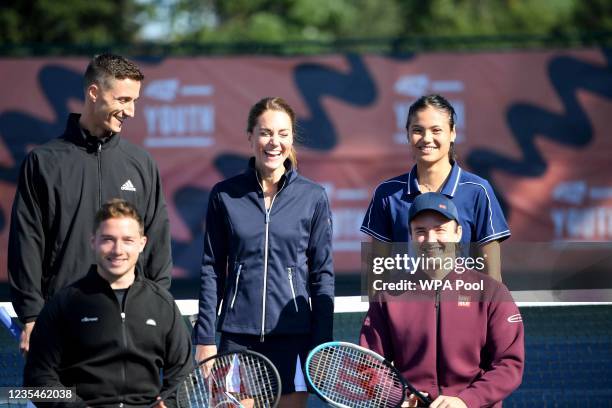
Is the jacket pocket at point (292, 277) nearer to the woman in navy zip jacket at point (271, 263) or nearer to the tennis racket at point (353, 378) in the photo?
the woman in navy zip jacket at point (271, 263)

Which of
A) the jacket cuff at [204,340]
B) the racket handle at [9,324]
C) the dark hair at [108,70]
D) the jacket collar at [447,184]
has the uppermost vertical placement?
the dark hair at [108,70]

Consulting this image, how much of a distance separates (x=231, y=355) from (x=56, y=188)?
1.05 metres

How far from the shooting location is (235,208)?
4668 mm

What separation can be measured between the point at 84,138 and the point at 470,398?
6.34ft

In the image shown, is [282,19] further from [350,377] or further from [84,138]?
[350,377]

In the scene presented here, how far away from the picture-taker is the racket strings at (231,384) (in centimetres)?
396

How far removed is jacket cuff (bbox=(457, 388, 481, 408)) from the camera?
3.94 metres

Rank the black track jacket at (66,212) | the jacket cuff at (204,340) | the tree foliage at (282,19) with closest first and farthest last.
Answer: the black track jacket at (66,212) < the jacket cuff at (204,340) < the tree foliage at (282,19)

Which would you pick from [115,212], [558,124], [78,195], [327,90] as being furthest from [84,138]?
[558,124]

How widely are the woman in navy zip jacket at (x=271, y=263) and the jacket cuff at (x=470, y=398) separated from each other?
2.61ft

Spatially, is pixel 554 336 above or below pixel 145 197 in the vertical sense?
below

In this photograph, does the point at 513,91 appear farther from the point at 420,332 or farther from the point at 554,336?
the point at 420,332

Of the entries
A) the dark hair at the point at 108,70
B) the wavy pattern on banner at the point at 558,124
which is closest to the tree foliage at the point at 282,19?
the wavy pattern on banner at the point at 558,124

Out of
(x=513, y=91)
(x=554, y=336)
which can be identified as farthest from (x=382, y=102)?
(x=554, y=336)
